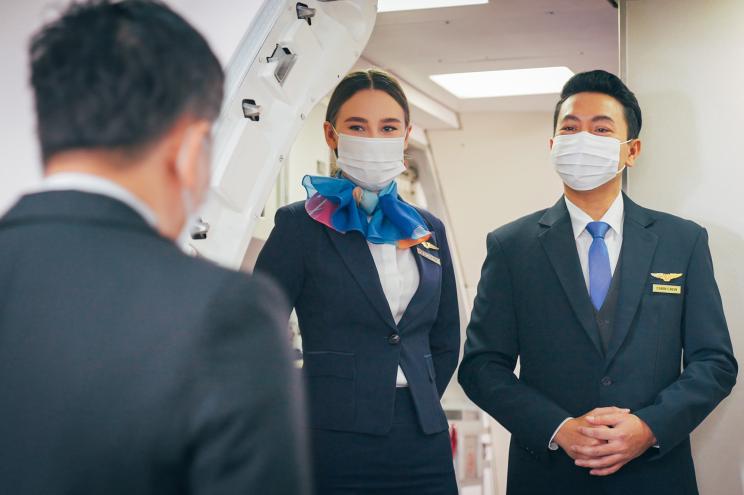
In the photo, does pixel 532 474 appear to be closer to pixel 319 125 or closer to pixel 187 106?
pixel 187 106

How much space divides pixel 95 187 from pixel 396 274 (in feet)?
5.08

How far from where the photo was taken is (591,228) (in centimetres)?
268

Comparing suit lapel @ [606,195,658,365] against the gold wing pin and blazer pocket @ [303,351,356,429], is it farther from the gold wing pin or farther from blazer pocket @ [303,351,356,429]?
blazer pocket @ [303,351,356,429]

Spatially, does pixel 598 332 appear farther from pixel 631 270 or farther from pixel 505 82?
pixel 505 82

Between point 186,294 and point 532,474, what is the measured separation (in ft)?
6.27

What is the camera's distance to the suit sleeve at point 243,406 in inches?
36.7

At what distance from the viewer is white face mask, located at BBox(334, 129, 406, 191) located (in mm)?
2570

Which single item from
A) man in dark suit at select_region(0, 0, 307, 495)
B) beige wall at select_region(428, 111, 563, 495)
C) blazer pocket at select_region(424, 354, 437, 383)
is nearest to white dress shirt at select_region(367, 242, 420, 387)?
blazer pocket at select_region(424, 354, 437, 383)

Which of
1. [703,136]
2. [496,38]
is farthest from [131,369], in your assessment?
[496,38]

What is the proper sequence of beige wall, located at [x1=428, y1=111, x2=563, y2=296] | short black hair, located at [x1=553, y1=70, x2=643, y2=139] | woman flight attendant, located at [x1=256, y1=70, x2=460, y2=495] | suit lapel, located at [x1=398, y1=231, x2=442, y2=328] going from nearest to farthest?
woman flight attendant, located at [x1=256, y1=70, x2=460, y2=495]
suit lapel, located at [x1=398, y1=231, x2=442, y2=328]
short black hair, located at [x1=553, y1=70, x2=643, y2=139]
beige wall, located at [x1=428, y1=111, x2=563, y2=296]

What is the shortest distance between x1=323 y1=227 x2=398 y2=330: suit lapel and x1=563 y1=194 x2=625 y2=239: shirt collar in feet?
2.30

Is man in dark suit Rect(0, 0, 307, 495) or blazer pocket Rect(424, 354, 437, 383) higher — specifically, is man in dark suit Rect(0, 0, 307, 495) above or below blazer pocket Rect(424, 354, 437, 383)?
above

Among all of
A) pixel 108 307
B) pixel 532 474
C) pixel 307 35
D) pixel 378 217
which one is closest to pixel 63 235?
pixel 108 307

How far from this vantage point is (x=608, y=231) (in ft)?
8.84
